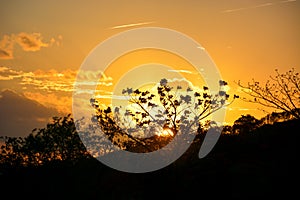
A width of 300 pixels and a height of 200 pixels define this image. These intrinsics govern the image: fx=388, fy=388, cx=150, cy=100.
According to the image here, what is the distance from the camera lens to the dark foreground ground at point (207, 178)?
18.8 metres

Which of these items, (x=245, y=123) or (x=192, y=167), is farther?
(x=245, y=123)

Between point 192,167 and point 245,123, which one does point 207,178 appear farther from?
point 245,123

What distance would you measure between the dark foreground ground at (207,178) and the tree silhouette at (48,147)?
23.0 metres

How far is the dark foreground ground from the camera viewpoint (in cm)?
1878

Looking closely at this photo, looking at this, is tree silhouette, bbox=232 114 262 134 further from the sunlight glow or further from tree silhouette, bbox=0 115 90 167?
tree silhouette, bbox=0 115 90 167

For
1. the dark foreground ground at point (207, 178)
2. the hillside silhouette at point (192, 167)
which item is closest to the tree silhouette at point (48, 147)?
the hillside silhouette at point (192, 167)

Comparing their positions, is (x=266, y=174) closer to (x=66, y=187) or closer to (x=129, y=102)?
(x=66, y=187)

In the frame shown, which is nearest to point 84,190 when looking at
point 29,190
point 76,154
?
point 29,190

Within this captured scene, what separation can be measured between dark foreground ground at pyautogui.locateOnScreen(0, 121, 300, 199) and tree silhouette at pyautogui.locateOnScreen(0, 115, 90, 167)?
75.4 ft

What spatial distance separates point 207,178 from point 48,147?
134 ft

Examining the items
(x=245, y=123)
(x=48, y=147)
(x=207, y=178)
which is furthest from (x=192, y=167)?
(x=48, y=147)

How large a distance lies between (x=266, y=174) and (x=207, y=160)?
515 cm

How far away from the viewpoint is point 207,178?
68.2ft

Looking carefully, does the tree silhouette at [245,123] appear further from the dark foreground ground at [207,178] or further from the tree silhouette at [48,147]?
the tree silhouette at [48,147]
